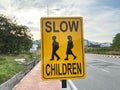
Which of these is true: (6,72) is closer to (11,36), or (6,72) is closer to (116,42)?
(11,36)

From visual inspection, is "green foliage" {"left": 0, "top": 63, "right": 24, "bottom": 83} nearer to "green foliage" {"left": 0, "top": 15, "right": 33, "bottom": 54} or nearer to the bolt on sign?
the bolt on sign

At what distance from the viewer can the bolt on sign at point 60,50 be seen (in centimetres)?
567

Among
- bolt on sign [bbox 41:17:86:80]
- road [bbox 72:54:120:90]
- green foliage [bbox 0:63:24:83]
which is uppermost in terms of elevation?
bolt on sign [bbox 41:17:86:80]

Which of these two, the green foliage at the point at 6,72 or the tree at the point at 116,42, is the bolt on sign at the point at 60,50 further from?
the tree at the point at 116,42

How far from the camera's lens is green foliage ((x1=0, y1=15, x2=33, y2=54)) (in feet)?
215

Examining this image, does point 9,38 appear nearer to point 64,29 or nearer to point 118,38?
point 118,38

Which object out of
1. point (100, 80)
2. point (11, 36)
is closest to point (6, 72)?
point (100, 80)

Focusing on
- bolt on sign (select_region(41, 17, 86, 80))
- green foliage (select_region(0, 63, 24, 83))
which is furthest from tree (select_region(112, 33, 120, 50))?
bolt on sign (select_region(41, 17, 86, 80))

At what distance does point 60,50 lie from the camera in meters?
5.68

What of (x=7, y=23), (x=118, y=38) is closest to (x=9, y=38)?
(x=7, y=23)

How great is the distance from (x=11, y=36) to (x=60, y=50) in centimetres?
6079

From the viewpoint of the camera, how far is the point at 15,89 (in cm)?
1653

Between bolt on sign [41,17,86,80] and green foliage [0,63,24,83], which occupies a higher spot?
bolt on sign [41,17,86,80]

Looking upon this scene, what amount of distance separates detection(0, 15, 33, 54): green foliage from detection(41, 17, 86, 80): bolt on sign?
58580 mm
